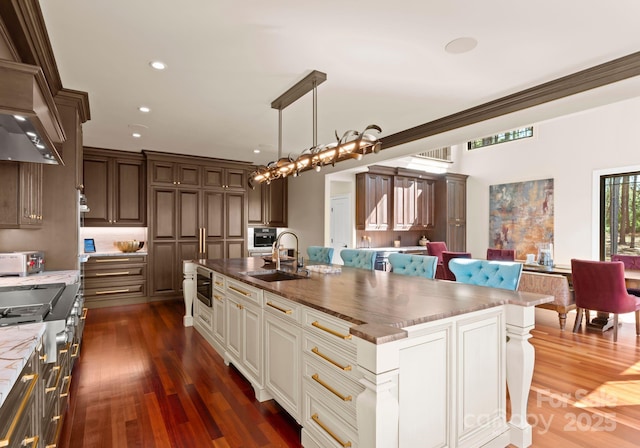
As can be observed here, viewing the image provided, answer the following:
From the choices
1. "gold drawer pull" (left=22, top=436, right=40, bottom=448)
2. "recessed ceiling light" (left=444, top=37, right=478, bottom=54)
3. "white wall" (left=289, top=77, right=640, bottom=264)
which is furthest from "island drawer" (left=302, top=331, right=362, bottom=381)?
"white wall" (left=289, top=77, right=640, bottom=264)

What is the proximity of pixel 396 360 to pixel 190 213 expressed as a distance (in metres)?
5.73

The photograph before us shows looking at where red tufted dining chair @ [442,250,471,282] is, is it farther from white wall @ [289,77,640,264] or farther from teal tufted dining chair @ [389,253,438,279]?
teal tufted dining chair @ [389,253,438,279]

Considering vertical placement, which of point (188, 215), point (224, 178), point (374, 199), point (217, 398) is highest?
point (224, 178)

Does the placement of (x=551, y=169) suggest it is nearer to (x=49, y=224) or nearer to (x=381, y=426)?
(x=381, y=426)

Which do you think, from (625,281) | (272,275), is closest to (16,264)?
(272,275)

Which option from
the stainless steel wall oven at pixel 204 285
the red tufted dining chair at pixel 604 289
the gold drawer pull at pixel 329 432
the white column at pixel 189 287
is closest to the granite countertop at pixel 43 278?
the stainless steel wall oven at pixel 204 285

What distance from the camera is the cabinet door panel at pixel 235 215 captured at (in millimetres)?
6758

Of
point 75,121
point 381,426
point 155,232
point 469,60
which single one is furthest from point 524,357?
point 155,232

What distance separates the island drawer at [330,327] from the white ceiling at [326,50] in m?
1.84

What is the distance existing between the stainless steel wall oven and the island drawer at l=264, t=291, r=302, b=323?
1472mm

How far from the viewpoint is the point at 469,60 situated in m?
2.68

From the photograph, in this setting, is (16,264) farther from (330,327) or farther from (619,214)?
(619,214)

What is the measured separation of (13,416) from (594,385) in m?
3.73

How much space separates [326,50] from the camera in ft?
8.37
